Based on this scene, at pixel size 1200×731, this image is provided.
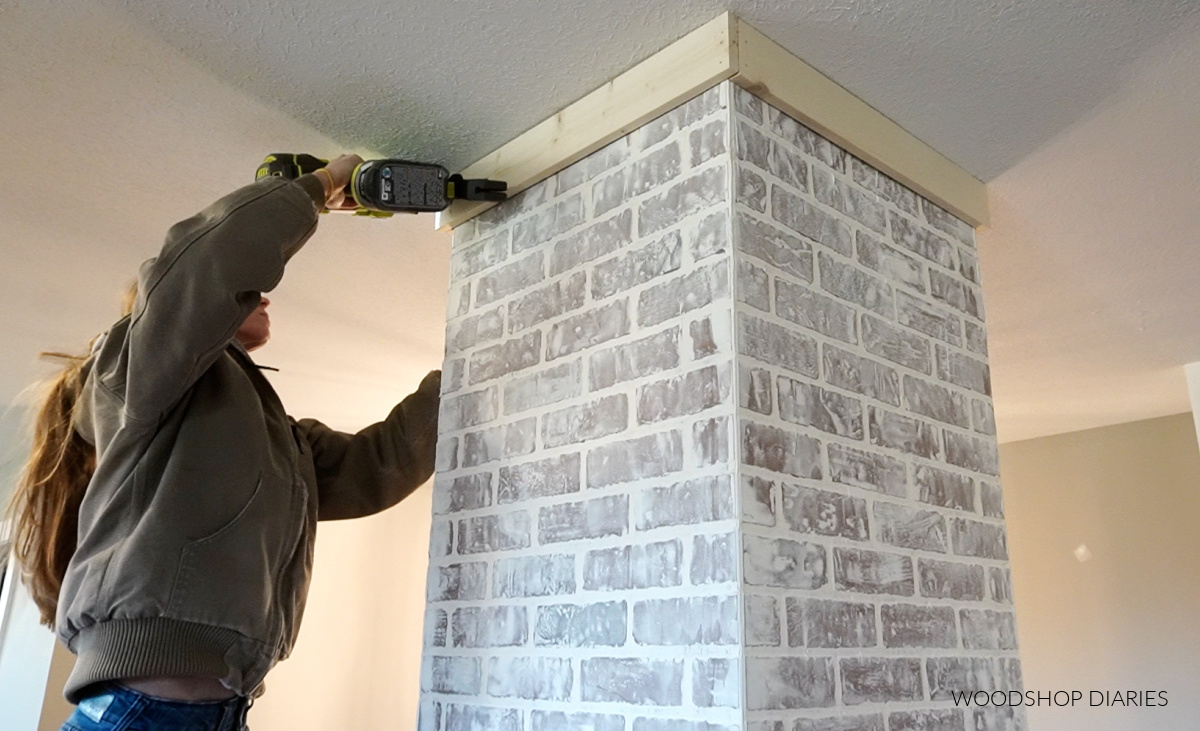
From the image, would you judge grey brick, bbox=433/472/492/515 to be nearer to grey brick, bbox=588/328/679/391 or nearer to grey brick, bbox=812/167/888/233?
grey brick, bbox=588/328/679/391

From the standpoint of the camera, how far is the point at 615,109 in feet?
4.93

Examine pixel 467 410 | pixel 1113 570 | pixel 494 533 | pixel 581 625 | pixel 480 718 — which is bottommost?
pixel 480 718

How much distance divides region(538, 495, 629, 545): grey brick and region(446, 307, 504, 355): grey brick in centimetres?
36

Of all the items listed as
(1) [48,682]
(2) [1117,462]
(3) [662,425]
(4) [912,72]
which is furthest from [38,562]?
(2) [1117,462]

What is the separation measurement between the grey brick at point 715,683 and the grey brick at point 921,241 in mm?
811

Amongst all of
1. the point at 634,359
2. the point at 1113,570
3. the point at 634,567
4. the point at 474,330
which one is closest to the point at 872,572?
the point at 634,567

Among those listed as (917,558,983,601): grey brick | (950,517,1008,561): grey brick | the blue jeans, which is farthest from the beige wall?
the blue jeans

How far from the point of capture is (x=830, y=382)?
4.50ft

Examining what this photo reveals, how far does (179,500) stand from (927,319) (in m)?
1.20

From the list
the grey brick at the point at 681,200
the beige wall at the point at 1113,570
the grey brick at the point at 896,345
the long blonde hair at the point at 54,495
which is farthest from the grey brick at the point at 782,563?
the beige wall at the point at 1113,570

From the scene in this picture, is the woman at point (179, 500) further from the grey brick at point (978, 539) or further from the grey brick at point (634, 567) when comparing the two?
the grey brick at point (978, 539)

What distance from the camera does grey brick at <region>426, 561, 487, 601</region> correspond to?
1.51m

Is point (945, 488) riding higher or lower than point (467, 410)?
Result: lower

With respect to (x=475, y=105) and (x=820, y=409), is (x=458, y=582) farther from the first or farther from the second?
(x=475, y=105)
